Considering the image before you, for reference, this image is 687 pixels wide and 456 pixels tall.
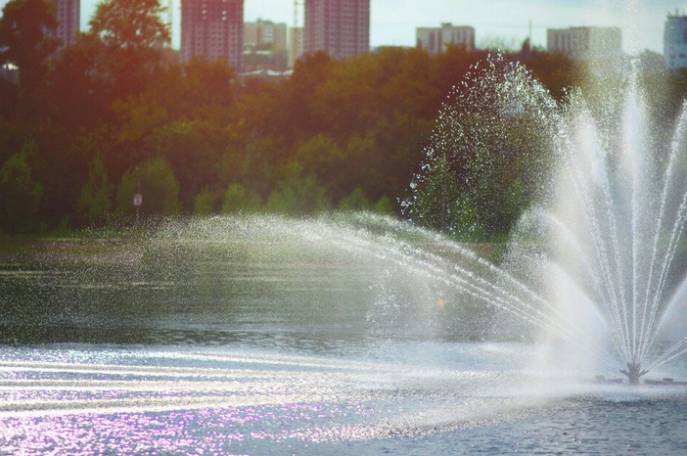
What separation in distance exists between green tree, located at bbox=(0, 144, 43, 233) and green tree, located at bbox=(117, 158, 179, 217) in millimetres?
5859

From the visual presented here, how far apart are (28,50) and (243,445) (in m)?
88.3

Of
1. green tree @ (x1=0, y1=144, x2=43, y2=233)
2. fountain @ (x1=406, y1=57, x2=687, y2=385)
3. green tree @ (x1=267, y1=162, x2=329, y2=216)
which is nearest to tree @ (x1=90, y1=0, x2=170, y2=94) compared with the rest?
fountain @ (x1=406, y1=57, x2=687, y2=385)

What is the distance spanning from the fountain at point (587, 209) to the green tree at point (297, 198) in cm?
464

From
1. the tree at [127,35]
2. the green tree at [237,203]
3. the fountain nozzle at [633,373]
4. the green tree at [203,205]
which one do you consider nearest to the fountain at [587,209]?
the fountain nozzle at [633,373]

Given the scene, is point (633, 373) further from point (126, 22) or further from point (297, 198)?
point (126, 22)

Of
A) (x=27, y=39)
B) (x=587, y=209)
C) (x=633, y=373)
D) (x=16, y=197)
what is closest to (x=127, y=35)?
(x=27, y=39)

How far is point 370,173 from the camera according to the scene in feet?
247

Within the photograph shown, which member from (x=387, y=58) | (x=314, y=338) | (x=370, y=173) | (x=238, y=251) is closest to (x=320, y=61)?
(x=387, y=58)

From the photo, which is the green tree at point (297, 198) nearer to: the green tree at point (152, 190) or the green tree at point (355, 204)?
A: the green tree at point (355, 204)

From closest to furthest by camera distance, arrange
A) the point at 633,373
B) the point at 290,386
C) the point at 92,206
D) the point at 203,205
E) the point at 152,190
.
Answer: the point at 290,386, the point at 633,373, the point at 92,206, the point at 152,190, the point at 203,205

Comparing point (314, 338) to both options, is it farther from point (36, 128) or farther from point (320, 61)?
point (320, 61)

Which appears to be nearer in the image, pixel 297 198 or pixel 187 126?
pixel 297 198

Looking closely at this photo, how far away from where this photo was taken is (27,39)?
9519 cm

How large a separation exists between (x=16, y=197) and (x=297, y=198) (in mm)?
14232
